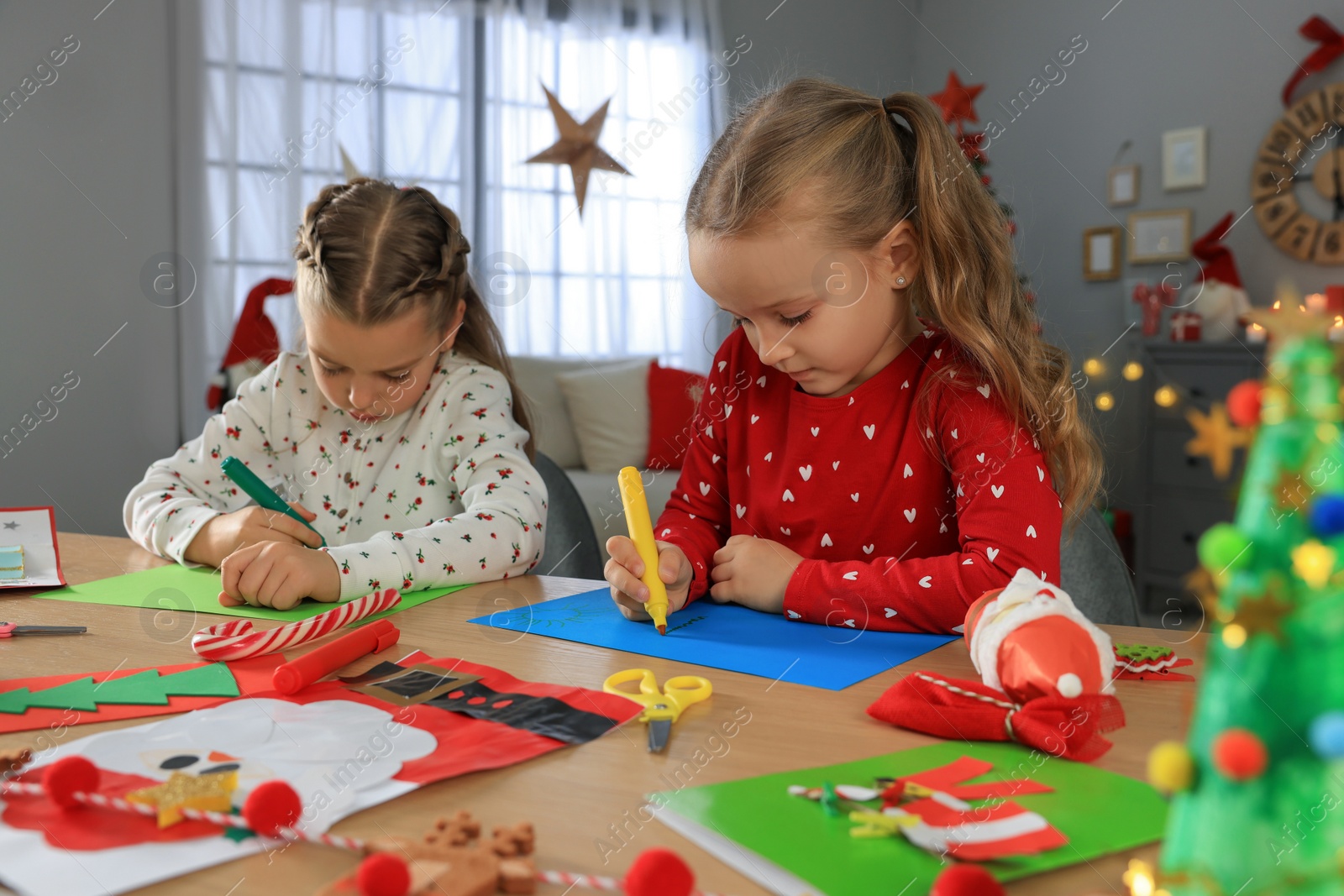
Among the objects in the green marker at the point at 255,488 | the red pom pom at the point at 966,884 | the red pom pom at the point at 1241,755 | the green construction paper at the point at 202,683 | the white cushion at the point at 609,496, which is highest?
the red pom pom at the point at 1241,755

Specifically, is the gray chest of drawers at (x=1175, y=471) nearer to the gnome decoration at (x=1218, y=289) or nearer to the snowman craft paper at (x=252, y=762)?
the gnome decoration at (x=1218, y=289)

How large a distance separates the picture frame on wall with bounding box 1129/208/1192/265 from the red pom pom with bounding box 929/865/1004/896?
3.88 m

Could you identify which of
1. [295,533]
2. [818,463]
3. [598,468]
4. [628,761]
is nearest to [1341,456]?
[628,761]

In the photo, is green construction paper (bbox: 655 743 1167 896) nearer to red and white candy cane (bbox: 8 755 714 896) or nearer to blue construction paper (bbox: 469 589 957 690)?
red and white candy cane (bbox: 8 755 714 896)

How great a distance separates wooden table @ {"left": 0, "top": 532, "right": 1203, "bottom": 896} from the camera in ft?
1.36

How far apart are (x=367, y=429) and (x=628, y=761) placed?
3.12 ft

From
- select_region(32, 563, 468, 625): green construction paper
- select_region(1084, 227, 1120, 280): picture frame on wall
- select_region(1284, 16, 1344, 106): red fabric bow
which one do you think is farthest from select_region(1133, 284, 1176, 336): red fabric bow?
select_region(32, 563, 468, 625): green construction paper

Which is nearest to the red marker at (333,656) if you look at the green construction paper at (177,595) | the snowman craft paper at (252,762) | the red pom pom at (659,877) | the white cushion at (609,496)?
the snowman craft paper at (252,762)

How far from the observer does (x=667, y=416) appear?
3711 mm

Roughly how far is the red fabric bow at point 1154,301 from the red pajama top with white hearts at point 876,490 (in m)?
3.01

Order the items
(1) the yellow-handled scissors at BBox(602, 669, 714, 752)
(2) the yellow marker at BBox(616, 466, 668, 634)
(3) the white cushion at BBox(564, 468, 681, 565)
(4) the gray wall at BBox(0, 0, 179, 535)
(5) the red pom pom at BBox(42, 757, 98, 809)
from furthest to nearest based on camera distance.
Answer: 1. (3) the white cushion at BBox(564, 468, 681, 565)
2. (4) the gray wall at BBox(0, 0, 179, 535)
3. (2) the yellow marker at BBox(616, 466, 668, 634)
4. (1) the yellow-handled scissors at BBox(602, 669, 714, 752)
5. (5) the red pom pom at BBox(42, 757, 98, 809)

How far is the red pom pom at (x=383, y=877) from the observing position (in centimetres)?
38

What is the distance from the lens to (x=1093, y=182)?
4.08m

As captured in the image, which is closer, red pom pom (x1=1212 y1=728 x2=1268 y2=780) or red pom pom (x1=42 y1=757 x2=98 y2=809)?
red pom pom (x1=1212 y1=728 x2=1268 y2=780)
